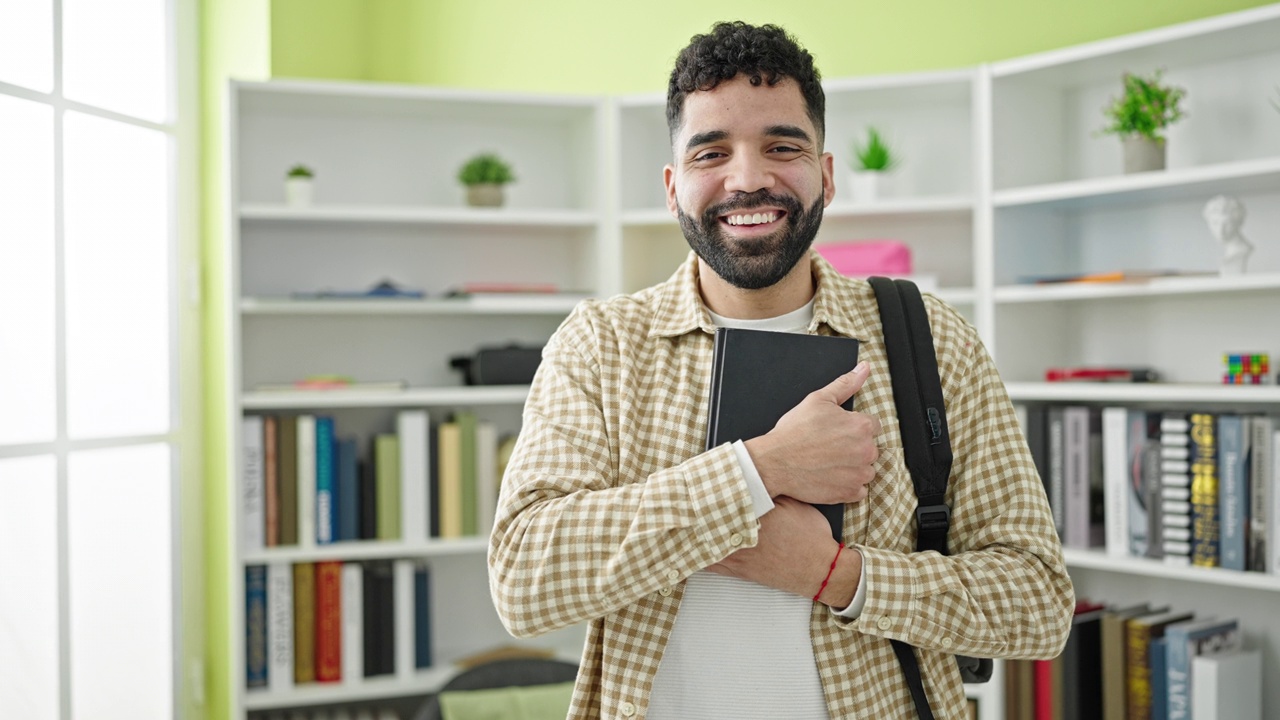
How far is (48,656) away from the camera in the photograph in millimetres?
2463

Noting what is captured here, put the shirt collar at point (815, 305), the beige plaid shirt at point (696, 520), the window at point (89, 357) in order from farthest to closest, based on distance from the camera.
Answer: the window at point (89, 357)
the shirt collar at point (815, 305)
the beige plaid shirt at point (696, 520)

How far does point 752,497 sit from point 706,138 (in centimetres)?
43

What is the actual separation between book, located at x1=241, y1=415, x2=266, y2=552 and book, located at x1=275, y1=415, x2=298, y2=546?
52 mm

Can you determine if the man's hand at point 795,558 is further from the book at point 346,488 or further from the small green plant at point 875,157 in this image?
the book at point 346,488

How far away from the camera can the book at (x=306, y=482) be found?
288cm

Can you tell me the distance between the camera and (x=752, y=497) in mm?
1153

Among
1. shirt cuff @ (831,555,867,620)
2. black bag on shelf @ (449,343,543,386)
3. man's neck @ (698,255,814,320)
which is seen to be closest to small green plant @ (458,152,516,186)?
black bag on shelf @ (449,343,543,386)

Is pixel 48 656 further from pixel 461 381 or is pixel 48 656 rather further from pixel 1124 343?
pixel 1124 343

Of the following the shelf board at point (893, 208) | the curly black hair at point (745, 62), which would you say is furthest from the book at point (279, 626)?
the curly black hair at point (745, 62)

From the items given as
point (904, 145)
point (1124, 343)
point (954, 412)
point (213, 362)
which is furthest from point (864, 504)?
point (213, 362)

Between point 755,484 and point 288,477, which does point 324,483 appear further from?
point 755,484

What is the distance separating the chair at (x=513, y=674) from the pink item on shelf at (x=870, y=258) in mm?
1218

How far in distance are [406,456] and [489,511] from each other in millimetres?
271

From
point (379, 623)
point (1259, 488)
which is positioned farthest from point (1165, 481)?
point (379, 623)
